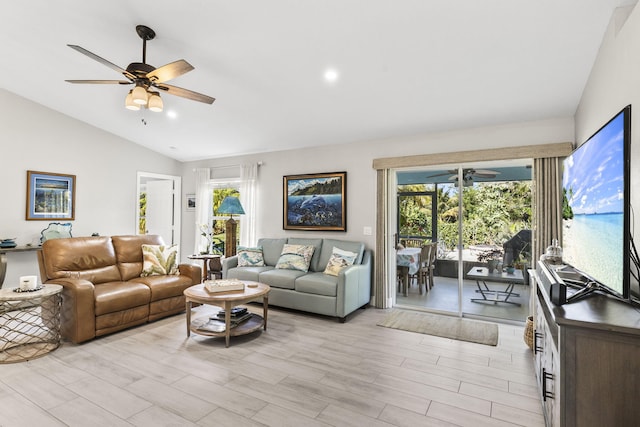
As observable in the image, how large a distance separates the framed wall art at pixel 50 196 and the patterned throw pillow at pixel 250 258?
276 cm

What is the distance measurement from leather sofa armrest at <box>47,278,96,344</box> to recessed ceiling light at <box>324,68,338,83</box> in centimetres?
321

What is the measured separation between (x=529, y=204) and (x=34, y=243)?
6720 mm

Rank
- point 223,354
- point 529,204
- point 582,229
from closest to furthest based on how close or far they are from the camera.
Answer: point 582,229, point 223,354, point 529,204

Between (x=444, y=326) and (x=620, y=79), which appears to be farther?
(x=444, y=326)

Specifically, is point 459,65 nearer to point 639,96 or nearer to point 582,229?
point 639,96

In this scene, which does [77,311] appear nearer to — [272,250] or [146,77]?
[146,77]

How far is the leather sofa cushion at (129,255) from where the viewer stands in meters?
4.31

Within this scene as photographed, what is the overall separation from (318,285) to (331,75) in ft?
8.03

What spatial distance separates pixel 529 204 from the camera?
3.96m

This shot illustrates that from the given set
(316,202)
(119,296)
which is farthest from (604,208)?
(119,296)

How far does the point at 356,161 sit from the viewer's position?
5.01m

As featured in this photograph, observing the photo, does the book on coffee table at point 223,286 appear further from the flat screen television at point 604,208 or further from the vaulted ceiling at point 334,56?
the flat screen television at point 604,208

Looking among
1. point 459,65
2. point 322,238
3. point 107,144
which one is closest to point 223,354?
point 322,238

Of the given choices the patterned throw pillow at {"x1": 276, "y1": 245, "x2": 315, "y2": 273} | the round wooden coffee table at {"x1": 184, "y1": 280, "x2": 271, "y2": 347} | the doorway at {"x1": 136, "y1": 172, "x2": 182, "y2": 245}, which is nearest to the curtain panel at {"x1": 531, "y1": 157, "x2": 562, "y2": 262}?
the patterned throw pillow at {"x1": 276, "y1": 245, "x2": 315, "y2": 273}
